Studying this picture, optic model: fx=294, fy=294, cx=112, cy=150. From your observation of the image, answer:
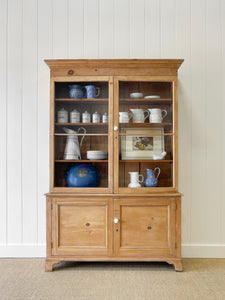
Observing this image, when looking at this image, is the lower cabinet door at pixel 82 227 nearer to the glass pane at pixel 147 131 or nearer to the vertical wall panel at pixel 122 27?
the glass pane at pixel 147 131

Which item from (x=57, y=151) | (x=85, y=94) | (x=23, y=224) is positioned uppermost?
(x=85, y=94)

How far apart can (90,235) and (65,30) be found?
2127 mm

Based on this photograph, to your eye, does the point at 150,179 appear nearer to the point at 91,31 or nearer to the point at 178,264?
the point at 178,264

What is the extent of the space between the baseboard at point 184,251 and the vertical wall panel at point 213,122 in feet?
0.26

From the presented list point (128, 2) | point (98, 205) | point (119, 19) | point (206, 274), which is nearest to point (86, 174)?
point (98, 205)

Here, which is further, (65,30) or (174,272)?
(65,30)

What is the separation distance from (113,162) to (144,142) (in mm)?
350

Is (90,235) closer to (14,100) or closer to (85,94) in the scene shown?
(85,94)

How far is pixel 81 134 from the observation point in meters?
2.78

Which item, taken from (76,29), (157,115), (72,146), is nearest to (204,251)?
(157,115)

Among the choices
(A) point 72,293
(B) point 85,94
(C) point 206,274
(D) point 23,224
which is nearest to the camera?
(A) point 72,293

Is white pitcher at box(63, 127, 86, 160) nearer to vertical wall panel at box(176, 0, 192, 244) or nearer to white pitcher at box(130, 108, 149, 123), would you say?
white pitcher at box(130, 108, 149, 123)

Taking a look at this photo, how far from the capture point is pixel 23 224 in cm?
310

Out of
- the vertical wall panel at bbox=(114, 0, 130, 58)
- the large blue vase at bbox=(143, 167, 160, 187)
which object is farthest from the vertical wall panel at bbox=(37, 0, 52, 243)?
the large blue vase at bbox=(143, 167, 160, 187)
